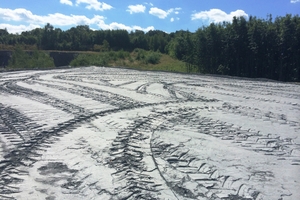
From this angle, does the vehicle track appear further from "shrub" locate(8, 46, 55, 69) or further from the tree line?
"shrub" locate(8, 46, 55, 69)

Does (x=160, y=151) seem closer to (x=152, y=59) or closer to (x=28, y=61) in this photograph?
(x=28, y=61)

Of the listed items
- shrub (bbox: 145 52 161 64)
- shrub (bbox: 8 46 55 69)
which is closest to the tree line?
shrub (bbox: 145 52 161 64)

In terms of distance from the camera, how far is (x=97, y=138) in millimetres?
5230

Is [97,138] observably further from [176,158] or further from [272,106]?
[272,106]

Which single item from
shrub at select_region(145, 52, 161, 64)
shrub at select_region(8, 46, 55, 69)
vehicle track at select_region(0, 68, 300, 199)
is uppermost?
shrub at select_region(145, 52, 161, 64)

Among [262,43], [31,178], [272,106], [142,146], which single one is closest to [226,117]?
[272,106]

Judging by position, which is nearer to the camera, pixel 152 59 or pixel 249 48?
pixel 249 48

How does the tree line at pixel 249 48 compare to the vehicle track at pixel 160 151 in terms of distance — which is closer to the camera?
the vehicle track at pixel 160 151

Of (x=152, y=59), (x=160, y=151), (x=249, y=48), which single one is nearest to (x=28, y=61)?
(x=152, y=59)

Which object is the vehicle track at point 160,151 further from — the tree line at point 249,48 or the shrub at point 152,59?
the shrub at point 152,59

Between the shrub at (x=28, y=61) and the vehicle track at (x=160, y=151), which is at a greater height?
the shrub at (x=28, y=61)

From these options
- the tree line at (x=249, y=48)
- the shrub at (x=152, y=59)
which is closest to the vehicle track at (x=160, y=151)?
the tree line at (x=249, y=48)

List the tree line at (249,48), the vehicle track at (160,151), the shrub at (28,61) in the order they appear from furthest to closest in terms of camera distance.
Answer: the shrub at (28,61) → the tree line at (249,48) → the vehicle track at (160,151)

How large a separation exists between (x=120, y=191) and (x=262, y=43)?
15.6 m
